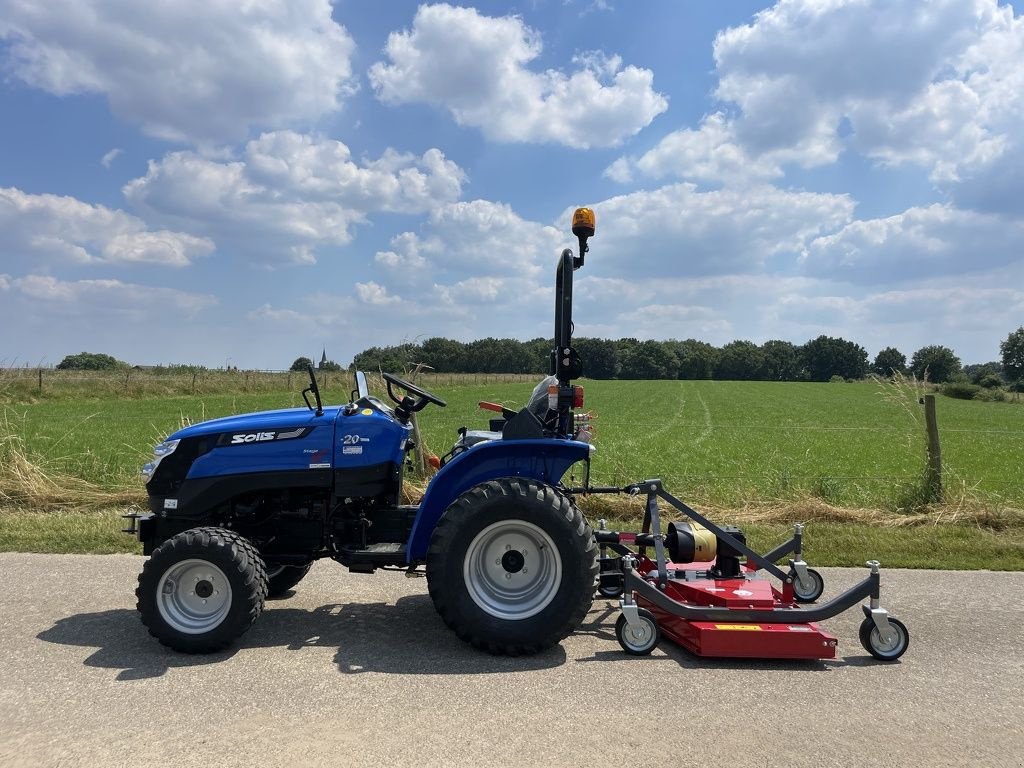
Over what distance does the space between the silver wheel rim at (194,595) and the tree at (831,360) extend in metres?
112

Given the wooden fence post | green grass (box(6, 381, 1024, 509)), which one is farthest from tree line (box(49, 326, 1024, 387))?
the wooden fence post

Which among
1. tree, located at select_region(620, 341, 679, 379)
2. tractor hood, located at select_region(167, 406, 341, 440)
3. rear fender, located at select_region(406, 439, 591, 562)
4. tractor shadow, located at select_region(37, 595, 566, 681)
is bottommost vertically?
tractor shadow, located at select_region(37, 595, 566, 681)

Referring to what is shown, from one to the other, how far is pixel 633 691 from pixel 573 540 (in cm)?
79

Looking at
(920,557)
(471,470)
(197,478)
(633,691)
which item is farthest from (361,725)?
(920,557)

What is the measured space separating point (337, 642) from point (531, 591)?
44.5 inches

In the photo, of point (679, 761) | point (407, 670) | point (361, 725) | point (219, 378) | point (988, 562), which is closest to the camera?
point (679, 761)

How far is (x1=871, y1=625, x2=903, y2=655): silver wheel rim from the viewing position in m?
3.69

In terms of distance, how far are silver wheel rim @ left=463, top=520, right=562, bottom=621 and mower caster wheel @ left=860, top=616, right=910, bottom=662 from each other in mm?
1691

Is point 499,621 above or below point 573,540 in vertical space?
below

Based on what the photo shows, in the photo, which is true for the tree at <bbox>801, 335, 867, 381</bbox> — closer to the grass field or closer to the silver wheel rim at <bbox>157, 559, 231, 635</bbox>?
the grass field

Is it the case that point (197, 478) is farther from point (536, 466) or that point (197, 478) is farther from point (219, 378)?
point (219, 378)

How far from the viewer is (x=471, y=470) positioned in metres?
3.97

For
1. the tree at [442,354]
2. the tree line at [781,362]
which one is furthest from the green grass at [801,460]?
the tree line at [781,362]

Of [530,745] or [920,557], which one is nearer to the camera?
[530,745]
